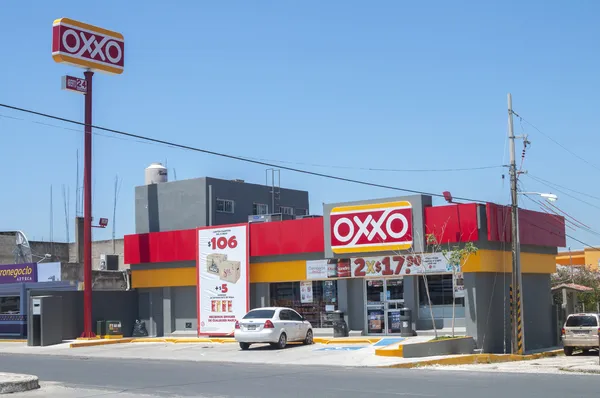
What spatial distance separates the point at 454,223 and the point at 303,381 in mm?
14271

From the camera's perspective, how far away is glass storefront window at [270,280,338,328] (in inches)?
1383

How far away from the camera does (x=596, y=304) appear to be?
52.3 m

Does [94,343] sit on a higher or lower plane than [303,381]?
lower

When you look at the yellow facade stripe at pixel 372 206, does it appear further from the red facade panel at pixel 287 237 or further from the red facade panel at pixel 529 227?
the red facade panel at pixel 529 227

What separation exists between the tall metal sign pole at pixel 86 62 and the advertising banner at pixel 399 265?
1380 cm

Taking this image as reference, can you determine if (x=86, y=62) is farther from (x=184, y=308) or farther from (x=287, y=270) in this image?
(x=287, y=270)

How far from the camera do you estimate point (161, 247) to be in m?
40.5

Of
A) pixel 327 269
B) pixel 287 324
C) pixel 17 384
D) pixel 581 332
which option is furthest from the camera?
pixel 327 269

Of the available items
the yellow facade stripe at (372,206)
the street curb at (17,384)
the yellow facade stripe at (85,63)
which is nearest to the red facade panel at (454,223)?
the yellow facade stripe at (372,206)

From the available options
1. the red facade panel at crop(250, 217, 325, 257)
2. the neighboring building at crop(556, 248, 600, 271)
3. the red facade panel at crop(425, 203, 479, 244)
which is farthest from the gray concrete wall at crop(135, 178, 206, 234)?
the neighboring building at crop(556, 248, 600, 271)

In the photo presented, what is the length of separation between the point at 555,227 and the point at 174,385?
957 inches

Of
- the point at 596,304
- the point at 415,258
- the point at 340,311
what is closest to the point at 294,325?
the point at 340,311

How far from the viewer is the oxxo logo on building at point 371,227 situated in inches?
1282

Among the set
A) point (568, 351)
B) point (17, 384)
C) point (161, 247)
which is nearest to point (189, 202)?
point (161, 247)
